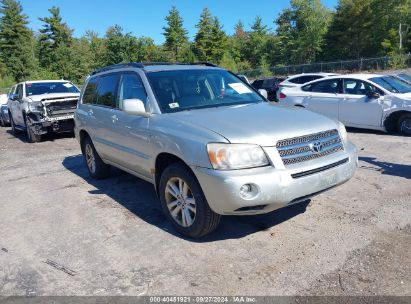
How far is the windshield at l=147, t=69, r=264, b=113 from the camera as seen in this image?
187 inches

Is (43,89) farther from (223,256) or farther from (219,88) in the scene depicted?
(223,256)

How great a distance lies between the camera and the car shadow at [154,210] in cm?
438

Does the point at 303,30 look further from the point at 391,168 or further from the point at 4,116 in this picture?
the point at 391,168

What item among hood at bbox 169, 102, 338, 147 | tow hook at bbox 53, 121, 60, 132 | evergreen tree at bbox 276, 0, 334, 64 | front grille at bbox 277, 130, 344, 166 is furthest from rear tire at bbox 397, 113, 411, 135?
evergreen tree at bbox 276, 0, 334, 64

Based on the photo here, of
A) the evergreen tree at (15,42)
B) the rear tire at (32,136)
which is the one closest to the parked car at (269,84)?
the rear tire at (32,136)

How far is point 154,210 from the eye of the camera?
17.0 feet

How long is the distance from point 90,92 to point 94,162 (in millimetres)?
1173

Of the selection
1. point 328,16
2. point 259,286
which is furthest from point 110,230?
point 328,16

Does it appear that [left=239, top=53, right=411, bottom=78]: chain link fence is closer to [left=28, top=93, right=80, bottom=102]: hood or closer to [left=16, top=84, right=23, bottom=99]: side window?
[left=28, top=93, right=80, bottom=102]: hood

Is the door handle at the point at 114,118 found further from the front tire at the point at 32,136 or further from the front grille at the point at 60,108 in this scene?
the front tire at the point at 32,136

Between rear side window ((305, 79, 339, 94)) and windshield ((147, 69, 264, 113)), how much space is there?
228 inches

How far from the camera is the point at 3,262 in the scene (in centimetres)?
400

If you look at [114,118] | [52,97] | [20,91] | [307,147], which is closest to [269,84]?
[52,97]

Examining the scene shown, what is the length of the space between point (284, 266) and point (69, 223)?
274cm
